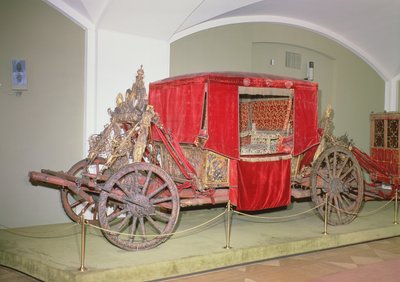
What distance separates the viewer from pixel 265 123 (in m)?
7.47

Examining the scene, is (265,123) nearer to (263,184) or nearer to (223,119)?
(263,184)

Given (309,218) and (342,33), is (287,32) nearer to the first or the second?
(342,33)

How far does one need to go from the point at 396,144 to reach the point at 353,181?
88.4 inches

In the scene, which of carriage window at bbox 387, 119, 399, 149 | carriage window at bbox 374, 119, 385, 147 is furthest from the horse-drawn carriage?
carriage window at bbox 374, 119, 385, 147

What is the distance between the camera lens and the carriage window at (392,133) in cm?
831

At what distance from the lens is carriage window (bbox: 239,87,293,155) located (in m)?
6.50

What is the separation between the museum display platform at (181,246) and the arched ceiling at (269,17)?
290 centimetres

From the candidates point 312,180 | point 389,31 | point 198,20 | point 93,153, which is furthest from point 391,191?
point 93,153

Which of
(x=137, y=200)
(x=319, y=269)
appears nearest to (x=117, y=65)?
(x=137, y=200)

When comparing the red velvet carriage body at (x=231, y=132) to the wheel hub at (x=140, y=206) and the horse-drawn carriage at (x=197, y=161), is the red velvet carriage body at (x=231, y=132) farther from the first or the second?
the wheel hub at (x=140, y=206)

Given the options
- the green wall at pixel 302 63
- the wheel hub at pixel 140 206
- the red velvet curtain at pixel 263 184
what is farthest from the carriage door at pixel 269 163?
the green wall at pixel 302 63

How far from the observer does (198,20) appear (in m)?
7.24

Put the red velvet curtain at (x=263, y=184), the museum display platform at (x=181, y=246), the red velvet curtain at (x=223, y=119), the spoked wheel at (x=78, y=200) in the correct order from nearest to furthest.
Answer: the museum display platform at (x=181, y=246) → the red velvet curtain at (x=223, y=119) → the red velvet curtain at (x=263, y=184) → the spoked wheel at (x=78, y=200)

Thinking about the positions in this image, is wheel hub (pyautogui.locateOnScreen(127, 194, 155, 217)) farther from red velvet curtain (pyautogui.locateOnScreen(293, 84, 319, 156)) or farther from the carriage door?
red velvet curtain (pyautogui.locateOnScreen(293, 84, 319, 156))
